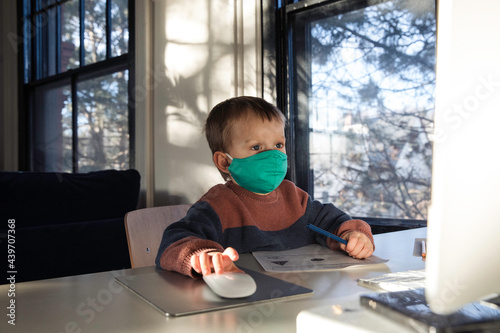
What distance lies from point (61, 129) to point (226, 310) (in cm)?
419

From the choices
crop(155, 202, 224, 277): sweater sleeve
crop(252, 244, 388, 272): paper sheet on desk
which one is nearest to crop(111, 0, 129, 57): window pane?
crop(155, 202, 224, 277): sweater sleeve

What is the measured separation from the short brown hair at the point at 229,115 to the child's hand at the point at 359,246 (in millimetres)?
401

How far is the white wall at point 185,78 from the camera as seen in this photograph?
8.15ft

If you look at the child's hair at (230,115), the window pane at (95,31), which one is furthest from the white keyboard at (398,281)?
the window pane at (95,31)

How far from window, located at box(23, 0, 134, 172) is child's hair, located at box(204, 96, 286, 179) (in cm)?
213

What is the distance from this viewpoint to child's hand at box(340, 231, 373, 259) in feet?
2.89

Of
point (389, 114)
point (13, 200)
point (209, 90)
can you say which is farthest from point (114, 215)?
point (389, 114)

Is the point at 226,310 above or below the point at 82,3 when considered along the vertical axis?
below

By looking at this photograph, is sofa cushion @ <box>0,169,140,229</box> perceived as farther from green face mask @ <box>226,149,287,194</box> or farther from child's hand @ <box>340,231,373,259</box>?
child's hand @ <box>340,231,373,259</box>

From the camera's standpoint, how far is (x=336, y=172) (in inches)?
83.2

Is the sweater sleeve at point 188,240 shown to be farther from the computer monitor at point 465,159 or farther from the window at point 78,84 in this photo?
the window at point 78,84

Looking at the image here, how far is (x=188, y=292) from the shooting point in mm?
638

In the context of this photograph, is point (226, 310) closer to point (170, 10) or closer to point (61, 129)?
point (170, 10)

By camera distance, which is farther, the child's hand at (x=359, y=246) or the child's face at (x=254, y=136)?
the child's face at (x=254, y=136)
